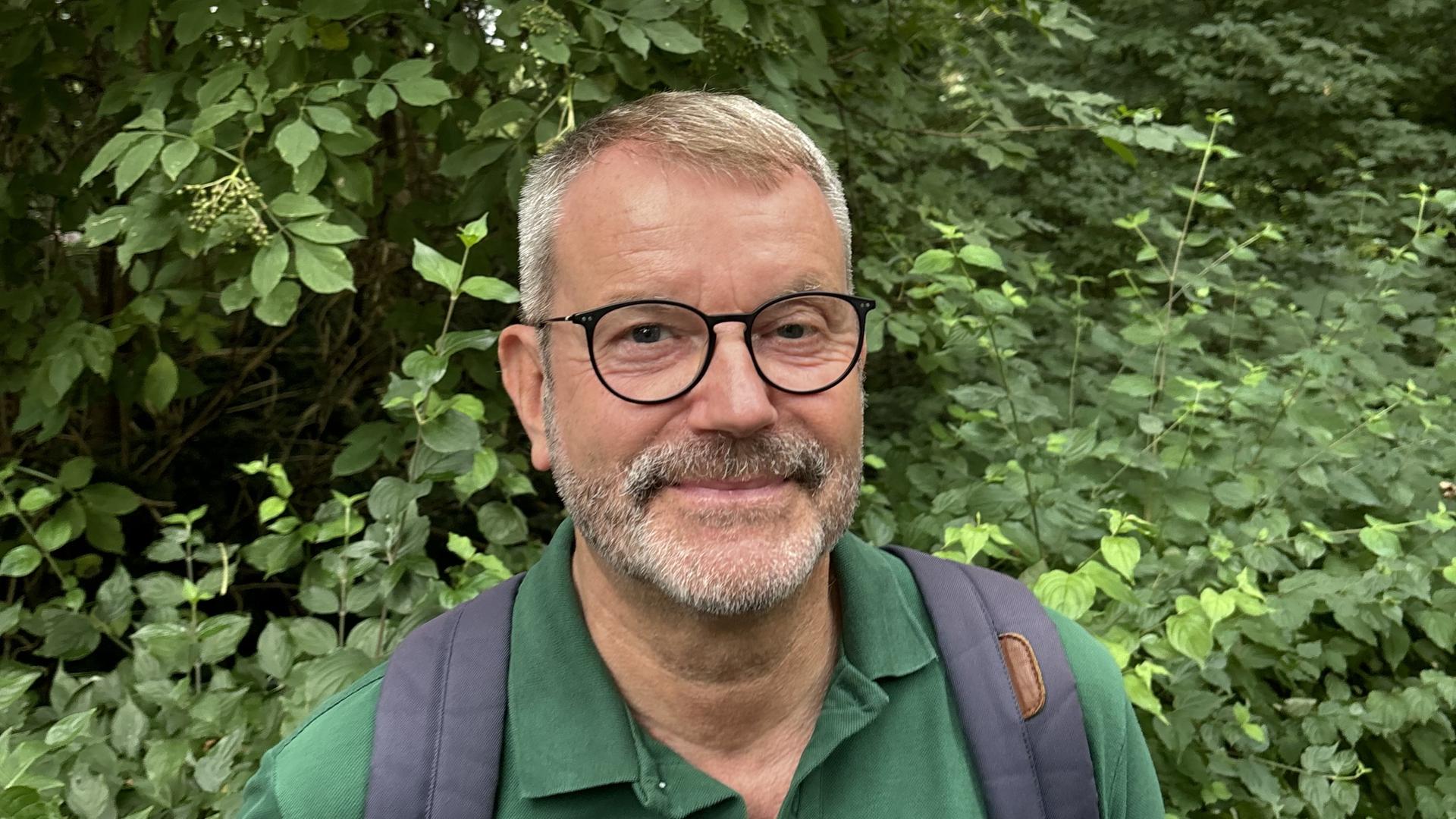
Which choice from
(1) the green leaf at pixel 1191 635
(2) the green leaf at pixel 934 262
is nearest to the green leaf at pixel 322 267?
(2) the green leaf at pixel 934 262

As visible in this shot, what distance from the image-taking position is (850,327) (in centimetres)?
133

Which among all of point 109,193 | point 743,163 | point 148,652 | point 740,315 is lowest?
point 148,652

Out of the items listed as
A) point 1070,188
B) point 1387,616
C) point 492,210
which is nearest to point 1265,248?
point 1070,188

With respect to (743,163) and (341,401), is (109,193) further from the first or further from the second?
(743,163)

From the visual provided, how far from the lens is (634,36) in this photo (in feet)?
7.17

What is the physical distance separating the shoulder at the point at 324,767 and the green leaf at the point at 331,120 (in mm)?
1184

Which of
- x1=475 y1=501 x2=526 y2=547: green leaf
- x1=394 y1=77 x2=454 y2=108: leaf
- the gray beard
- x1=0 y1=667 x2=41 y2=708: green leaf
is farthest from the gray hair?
x1=0 y1=667 x2=41 y2=708: green leaf

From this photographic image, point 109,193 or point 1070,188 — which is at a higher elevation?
point 109,193

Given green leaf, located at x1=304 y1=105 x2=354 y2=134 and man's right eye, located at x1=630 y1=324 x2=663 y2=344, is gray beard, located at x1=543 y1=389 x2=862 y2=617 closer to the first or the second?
man's right eye, located at x1=630 y1=324 x2=663 y2=344

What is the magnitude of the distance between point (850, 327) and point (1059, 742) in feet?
1.94

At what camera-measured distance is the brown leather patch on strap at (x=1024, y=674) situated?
127cm

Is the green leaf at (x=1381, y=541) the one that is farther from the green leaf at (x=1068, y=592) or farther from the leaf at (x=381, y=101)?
the leaf at (x=381, y=101)

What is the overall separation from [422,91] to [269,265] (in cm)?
51

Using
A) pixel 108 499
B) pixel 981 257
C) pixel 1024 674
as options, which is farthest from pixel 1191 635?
pixel 108 499
